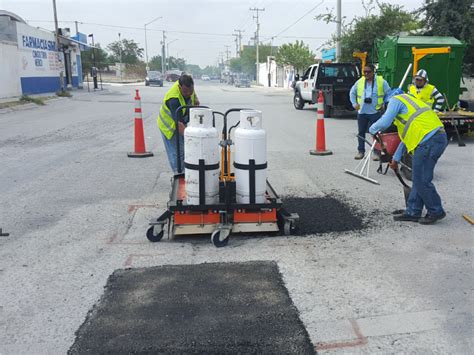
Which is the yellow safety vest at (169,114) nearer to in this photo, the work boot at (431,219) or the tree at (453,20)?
the work boot at (431,219)

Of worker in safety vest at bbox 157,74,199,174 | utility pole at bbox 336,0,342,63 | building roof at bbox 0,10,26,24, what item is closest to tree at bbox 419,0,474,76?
utility pole at bbox 336,0,342,63

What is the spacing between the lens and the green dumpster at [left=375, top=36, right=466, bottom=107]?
43.8ft

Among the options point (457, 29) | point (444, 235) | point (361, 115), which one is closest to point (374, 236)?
point (444, 235)

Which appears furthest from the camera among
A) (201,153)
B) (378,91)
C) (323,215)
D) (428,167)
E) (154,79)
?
(154,79)

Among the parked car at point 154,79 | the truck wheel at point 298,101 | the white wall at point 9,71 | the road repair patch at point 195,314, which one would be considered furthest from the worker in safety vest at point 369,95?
the parked car at point 154,79

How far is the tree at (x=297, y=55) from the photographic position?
52312 mm

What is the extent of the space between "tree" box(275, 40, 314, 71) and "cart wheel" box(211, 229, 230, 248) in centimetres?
4901

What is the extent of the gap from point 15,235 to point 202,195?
2.16 meters

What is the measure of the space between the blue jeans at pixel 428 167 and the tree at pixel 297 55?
157 feet

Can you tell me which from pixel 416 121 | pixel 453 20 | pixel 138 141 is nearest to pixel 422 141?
pixel 416 121

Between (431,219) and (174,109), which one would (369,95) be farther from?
(174,109)

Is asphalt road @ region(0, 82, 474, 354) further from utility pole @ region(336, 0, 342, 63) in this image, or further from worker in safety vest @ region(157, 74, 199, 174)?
utility pole @ region(336, 0, 342, 63)

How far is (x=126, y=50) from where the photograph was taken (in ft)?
305

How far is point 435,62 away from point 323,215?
965cm
